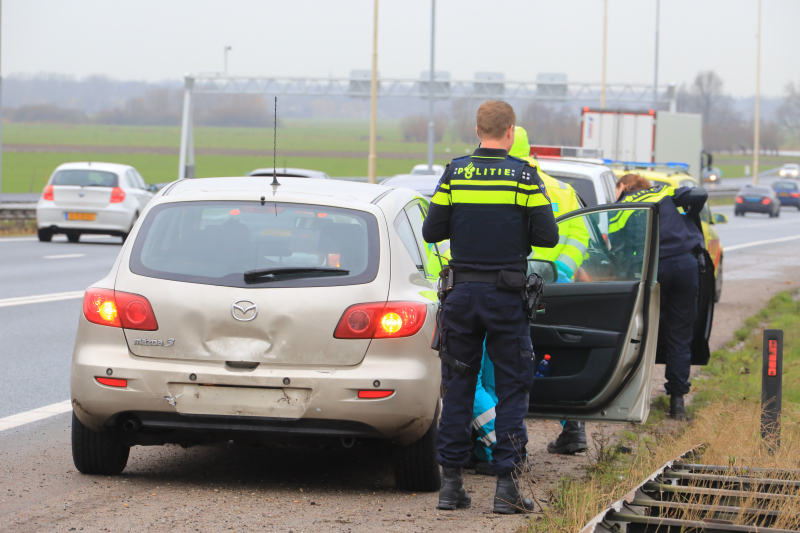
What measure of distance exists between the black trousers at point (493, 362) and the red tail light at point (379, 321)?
24cm

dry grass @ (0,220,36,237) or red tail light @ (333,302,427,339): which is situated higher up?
red tail light @ (333,302,427,339)

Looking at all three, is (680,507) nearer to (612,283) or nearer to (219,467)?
(612,283)

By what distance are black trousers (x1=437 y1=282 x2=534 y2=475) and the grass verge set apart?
0.35 m

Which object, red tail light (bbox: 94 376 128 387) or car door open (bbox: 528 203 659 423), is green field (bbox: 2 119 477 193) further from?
car door open (bbox: 528 203 659 423)

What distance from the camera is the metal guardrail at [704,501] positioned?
3854mm

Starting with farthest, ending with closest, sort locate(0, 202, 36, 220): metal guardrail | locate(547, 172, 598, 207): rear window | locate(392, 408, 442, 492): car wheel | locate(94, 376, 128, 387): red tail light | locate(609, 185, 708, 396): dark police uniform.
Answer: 1. locate(0, 202, 36, 220): metal guardrail
2. locate(547, 172, 598, 207): rear window
3. locate(609, 185, 708, 396): dark police uniform
4. locate(392, 408, 442, 492): car wheel
5. locate(94, 376, 128, 387): red tail light

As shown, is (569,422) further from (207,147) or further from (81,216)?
(207,147)

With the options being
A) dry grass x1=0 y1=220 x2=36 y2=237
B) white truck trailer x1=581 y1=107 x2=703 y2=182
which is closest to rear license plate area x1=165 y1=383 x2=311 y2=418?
white truck trailer x1=581 y1=107 x2=703 y2=182

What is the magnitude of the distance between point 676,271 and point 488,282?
3.19 m

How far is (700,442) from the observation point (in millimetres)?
5809

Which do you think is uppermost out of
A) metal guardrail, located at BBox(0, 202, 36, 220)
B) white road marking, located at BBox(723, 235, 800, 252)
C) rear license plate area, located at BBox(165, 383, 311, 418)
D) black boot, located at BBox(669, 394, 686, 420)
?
rear license plate area, located at BBox(165, 383, 311, 418)

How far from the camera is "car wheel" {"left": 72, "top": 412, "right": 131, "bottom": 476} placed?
194 inches

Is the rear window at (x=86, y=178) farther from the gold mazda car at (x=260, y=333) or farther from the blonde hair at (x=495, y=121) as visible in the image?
the blonde hair at (x=495, y=121)

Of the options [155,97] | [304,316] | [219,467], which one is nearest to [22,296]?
[219,467]
